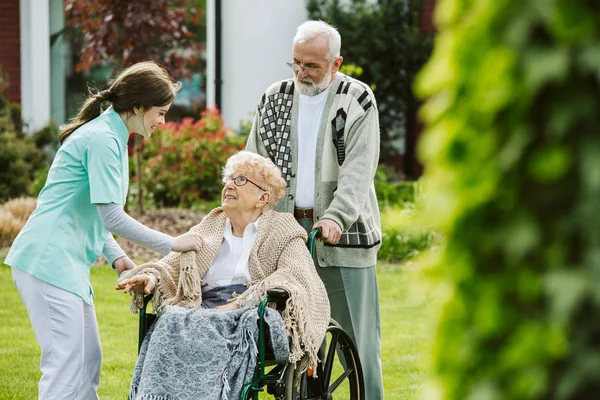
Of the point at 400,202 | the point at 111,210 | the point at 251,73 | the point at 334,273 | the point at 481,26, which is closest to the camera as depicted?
the point at 481,26

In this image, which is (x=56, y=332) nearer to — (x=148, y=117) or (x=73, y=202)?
(x=73, y=202)

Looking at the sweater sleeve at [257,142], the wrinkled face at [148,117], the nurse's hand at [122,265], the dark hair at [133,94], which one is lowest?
the nurse's hand at [122,265]

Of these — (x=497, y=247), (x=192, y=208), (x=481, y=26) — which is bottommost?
(x=192, y=208)

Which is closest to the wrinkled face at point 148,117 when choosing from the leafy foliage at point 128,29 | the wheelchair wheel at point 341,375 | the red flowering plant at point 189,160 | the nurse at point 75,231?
the nurse at point 75,231

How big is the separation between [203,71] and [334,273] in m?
8.21

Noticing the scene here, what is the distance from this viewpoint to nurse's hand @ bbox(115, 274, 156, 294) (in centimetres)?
363

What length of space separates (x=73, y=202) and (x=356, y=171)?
45.7 inches

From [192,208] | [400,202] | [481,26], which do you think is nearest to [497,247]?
[481,26]

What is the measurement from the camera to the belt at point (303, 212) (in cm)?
417

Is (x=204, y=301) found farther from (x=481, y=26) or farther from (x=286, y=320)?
(x=481, y=26)

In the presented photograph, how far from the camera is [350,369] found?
4.16 meters

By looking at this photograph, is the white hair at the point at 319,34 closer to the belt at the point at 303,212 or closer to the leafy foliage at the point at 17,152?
the belt at the point at 303,212

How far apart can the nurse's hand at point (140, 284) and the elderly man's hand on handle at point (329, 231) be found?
0.68m

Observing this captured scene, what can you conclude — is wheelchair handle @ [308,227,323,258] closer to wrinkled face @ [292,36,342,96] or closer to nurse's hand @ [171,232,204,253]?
nurse's hand @ [171,232,204,253]
